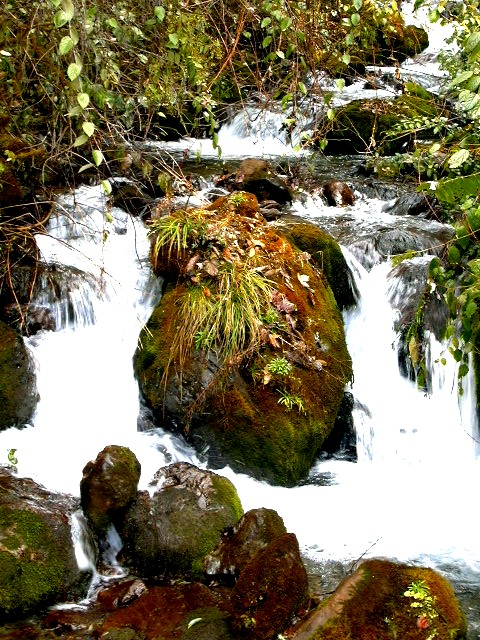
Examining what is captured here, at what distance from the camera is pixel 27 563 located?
4.34m

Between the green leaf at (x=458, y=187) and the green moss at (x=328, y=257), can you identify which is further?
the green moss at (x=328, y=257)

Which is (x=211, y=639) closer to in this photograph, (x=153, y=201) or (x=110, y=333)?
(x=110, y=333)

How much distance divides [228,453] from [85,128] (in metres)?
3.58

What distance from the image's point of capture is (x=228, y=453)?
5887 mm

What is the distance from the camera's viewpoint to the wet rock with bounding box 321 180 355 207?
32.8ft

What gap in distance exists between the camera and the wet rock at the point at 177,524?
4.72 meters

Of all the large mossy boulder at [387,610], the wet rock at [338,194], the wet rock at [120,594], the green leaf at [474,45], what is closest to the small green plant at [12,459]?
the wet rock at [120,594]

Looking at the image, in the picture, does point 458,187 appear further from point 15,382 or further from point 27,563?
point 15,382

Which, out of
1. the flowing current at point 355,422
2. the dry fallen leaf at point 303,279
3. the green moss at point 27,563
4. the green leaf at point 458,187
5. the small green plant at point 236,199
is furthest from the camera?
the small green plant at point 236,199

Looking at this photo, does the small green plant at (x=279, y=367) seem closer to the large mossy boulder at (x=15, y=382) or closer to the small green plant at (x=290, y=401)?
the small green plant at (x=290, y=401)

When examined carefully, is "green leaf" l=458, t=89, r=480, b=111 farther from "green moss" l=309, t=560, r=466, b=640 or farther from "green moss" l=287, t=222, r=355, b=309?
"green moss" l=287, t=222, r=355, b=309

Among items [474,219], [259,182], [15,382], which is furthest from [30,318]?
[474,219]

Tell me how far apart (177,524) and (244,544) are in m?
0.52

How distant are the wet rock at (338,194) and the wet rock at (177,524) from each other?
5.77 metres
